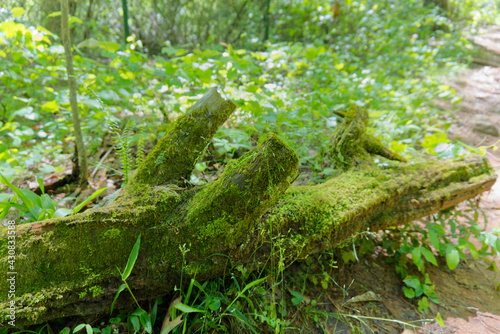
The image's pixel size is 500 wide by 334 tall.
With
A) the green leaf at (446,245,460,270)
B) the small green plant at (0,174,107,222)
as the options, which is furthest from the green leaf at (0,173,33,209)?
the green leaf at (446,245,460,270)

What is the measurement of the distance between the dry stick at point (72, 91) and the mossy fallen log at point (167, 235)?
1231 mm

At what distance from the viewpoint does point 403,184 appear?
91.4 inches

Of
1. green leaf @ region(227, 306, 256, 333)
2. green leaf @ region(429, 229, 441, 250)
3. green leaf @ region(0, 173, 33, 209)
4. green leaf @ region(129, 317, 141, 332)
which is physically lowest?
green leaf @ region(429, 229, 441, 250)

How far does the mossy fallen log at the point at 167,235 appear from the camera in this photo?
4.62ft

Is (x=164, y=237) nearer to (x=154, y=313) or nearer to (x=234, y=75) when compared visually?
(x=154, y=313)

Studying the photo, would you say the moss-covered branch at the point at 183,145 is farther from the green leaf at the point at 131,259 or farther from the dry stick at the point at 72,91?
the dry stick at the point at 72,91

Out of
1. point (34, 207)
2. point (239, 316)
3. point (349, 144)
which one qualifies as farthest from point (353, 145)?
point (34, 207)

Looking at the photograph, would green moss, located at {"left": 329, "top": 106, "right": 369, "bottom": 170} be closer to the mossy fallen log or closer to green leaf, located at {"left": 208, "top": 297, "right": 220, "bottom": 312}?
the mossy fallen log

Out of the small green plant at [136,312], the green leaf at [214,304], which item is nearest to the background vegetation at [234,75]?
the green leaf at [214,304]

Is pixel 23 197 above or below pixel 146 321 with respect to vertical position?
above

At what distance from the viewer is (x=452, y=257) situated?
217 cm

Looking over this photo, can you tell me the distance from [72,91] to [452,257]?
10.8 feet

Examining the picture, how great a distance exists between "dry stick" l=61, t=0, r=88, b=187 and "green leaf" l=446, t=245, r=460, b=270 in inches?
123

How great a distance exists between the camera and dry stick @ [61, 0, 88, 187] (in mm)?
2255
